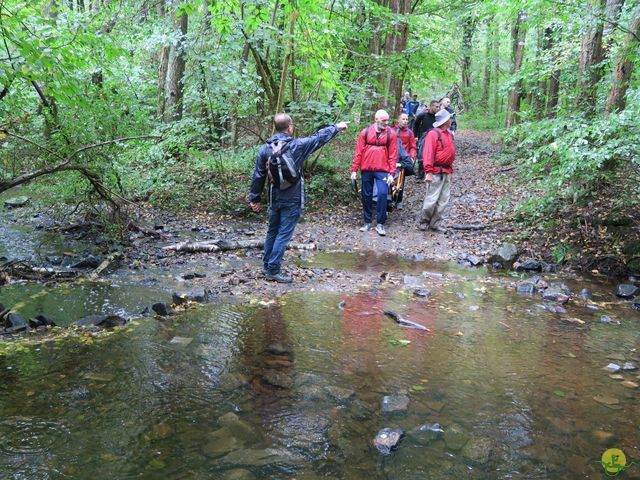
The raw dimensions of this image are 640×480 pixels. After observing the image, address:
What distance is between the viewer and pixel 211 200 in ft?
40.4

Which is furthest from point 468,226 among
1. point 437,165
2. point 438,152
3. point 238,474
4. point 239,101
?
point 238,474

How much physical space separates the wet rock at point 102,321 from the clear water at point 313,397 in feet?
0.93

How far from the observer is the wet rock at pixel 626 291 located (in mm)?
6426

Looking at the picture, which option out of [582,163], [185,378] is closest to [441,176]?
[582,163]

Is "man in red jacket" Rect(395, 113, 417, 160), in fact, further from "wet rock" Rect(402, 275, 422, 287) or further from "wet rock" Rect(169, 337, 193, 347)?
"wet rock" Rect(169, 337, 193, 347)

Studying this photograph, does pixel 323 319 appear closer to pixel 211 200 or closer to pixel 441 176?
pixel 441 176

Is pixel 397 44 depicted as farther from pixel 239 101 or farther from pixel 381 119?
pixel 381 119

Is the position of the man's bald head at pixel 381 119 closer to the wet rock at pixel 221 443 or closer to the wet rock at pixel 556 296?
the wet rock at pixel 556 296

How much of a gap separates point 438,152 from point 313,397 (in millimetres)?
7208

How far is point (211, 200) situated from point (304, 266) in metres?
5.53

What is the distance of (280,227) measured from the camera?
22.3 feet

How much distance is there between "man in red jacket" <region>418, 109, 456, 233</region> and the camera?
9430 mm

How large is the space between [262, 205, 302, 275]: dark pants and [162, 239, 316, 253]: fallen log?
189 cm

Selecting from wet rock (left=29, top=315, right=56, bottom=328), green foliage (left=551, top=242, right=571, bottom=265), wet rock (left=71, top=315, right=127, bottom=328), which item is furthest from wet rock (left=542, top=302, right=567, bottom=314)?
wet rock (left=29, top=315, right=56, bottom=328)
